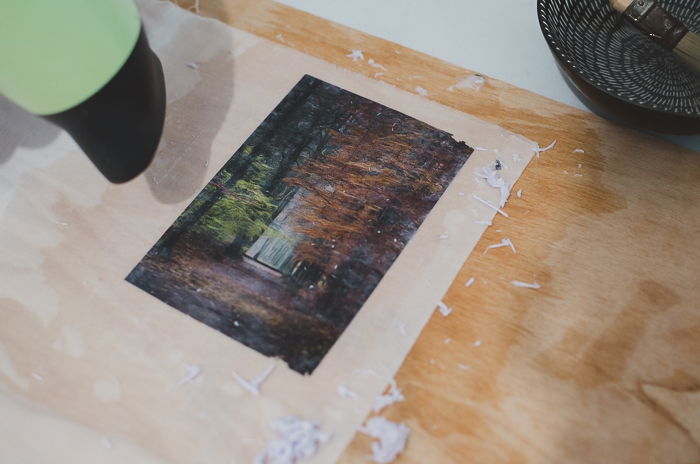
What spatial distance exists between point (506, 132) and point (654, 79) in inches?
6.8

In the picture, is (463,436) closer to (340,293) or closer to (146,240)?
(340,293)

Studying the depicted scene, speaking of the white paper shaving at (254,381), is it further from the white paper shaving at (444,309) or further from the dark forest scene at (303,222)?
the white paper shaving at (444,309)

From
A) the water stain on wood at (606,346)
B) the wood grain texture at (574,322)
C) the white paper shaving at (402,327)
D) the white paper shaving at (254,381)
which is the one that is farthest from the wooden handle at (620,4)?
the white paper shaving at (254,381)

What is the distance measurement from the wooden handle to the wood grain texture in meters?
0.13

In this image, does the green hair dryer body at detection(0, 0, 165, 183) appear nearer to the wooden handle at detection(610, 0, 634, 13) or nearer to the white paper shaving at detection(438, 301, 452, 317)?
the white paper shaving at detection(438, 301, 452, 317)

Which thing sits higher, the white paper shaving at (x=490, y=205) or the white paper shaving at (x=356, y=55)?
the white paper shaving at (x=356, y=55)

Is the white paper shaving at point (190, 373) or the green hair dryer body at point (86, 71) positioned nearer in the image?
the green hair dryer body at point (86, 71)

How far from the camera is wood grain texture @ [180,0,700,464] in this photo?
0.49m

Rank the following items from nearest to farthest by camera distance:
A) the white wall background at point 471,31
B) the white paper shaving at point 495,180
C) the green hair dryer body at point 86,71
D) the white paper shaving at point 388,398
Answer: the green hair dryer body at point 86,71 < the white paper shaving at point 388,398 < the white paper shaving at point 495,180 < the white wall background at point 471,31

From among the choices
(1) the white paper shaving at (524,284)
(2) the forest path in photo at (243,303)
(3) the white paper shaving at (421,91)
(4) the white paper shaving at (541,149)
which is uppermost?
(4) the white paper shaving at (541,149)

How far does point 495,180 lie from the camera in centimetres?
62

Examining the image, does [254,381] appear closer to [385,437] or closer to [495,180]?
[385,437]

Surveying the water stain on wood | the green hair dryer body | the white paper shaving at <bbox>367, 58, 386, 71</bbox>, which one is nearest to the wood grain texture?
the water stain on wood

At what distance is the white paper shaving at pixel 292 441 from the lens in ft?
1.58
